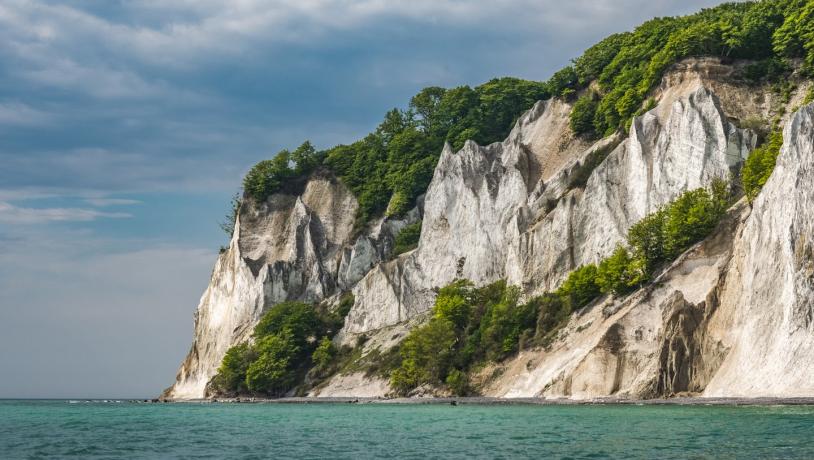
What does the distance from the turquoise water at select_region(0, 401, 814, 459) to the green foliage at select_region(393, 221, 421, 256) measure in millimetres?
50314

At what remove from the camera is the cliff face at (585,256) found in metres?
50.0

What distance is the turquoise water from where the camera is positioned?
2820cm

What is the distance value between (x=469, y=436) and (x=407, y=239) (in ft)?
221

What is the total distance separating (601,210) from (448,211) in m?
23.9

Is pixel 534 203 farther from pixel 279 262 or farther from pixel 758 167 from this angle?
pixel 279 262

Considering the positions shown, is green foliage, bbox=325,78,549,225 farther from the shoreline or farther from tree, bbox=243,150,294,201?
the shoreline

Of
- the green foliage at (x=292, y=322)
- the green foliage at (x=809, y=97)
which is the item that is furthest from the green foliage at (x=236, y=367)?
the green foliage at (x=809, y=97)

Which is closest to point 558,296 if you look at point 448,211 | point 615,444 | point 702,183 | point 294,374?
point 702,183

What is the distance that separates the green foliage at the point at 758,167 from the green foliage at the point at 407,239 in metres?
45.2

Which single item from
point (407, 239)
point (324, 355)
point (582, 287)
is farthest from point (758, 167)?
point (324, 355)

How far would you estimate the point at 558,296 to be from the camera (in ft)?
238

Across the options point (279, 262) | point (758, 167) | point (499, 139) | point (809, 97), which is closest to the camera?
point (758, 167)

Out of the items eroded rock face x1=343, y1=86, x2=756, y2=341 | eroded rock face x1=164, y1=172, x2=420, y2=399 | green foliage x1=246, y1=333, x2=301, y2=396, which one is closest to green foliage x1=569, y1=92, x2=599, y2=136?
eroded rock face x1=343, y1=86, x2=756, y2=341

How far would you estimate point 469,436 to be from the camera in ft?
115
